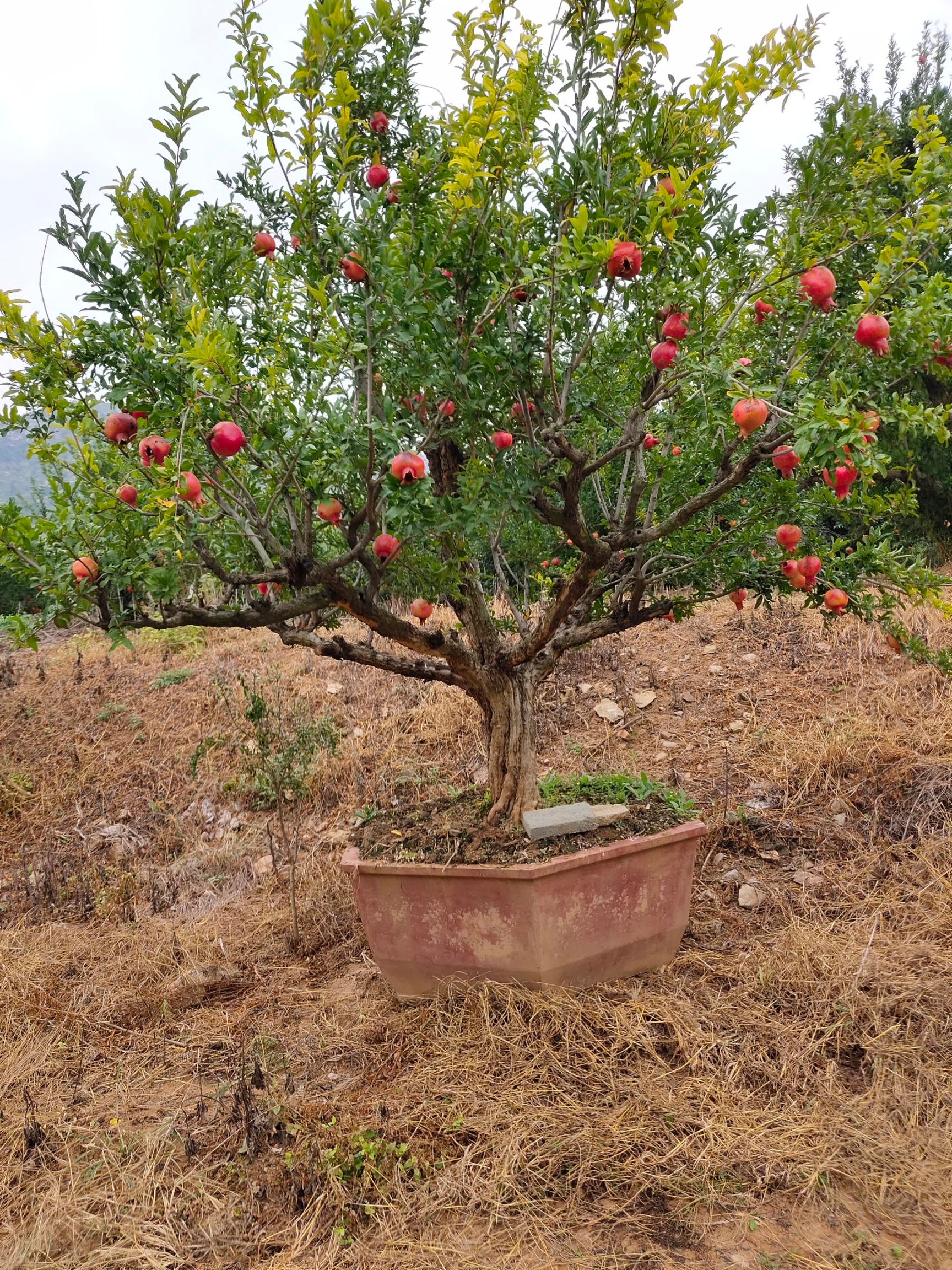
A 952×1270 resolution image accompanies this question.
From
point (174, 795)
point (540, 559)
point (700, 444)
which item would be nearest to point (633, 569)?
point (700, 444)

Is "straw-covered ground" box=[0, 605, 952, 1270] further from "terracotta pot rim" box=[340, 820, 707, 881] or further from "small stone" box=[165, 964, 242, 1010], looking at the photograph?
"terracotta pot rim" box=[340, 820, 707, 881]

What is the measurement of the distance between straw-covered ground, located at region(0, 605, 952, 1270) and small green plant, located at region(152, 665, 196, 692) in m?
1.74

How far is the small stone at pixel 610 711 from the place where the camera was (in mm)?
5289

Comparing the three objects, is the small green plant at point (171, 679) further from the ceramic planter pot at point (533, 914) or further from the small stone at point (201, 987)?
the ceramic planter pot at point (533, 914)

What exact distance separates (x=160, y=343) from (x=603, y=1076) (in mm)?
2284

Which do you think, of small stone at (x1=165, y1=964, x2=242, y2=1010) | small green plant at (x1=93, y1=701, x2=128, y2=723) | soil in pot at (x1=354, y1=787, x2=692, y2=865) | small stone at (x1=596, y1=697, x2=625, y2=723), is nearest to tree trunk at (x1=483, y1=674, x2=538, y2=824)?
soil in pot at (x1=354, y1=787, x2=692, y2=865)

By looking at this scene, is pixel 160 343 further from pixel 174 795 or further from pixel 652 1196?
pixel 174 795

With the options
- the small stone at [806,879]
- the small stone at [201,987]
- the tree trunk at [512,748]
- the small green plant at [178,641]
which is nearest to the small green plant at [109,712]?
the small green plant at [178,641]

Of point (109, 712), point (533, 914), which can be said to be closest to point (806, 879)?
point (533, 914)

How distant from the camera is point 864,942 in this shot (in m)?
2.81

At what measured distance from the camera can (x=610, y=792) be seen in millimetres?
3080

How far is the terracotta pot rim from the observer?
2.41 meters

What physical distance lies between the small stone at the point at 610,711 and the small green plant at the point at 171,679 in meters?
3.52

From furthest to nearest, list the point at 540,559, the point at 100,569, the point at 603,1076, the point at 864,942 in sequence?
the point at 540,559, the point at 864,942, the point at 603,1076, the point at 100,569
